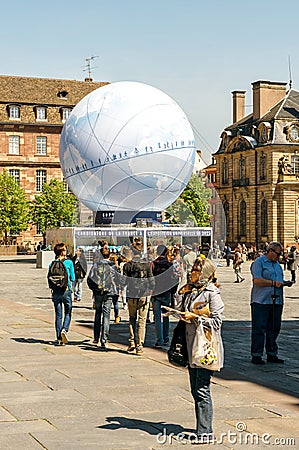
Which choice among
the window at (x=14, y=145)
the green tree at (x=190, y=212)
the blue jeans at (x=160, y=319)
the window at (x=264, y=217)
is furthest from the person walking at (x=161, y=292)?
the window at (x=14, y=145)

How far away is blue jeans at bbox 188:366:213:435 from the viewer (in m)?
7.22

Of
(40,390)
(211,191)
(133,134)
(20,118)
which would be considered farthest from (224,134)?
(40,390)

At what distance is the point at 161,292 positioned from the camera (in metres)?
14.1

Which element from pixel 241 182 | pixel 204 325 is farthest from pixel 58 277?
pixel 241 182

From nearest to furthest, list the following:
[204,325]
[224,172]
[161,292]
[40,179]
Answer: [204,325] → [161,292] → [40,179] → [224,172]

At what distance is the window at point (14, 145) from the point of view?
75.6 meters

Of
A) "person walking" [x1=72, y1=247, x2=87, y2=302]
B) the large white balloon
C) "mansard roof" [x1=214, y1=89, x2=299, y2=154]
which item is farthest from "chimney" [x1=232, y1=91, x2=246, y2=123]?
"person walking" [x1=72, y1=247, x2=87, y2=302]

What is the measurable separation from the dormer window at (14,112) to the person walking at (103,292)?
63.1 meters

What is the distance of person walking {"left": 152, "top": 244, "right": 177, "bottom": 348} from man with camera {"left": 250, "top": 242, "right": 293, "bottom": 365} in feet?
7.18

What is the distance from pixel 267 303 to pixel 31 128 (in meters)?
65.9

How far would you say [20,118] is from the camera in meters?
75.2

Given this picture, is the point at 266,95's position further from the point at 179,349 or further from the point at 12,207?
the point at 179,349

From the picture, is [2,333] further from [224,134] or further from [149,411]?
[224,134]

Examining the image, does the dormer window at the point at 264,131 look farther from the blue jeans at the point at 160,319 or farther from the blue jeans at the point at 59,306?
the blue jeans at the point at 59,306
